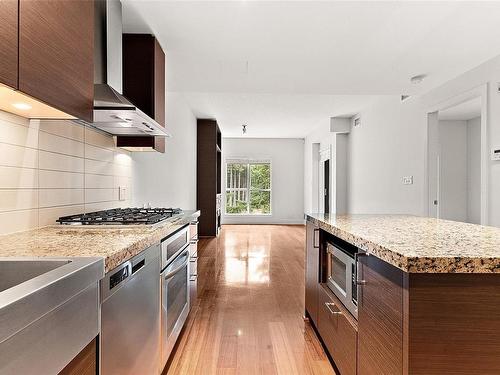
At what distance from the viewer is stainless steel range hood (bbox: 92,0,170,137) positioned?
1.85 m

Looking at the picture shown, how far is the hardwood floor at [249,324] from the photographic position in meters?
2.22

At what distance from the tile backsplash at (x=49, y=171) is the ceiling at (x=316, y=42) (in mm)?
1047

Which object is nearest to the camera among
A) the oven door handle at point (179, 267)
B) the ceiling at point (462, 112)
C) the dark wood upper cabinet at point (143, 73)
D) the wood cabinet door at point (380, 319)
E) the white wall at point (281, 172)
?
the wood cabinet door at point (380, 319)

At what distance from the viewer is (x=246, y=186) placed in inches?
436

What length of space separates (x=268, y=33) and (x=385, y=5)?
34.9 inches

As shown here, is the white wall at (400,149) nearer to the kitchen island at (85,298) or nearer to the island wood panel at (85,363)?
the kitchen island at (85,298)

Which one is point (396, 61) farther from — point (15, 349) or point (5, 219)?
point (15, 349)

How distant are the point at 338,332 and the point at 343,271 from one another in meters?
0.34

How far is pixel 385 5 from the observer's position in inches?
93.8

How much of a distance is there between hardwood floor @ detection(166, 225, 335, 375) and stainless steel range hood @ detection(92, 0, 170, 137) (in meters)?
1.56

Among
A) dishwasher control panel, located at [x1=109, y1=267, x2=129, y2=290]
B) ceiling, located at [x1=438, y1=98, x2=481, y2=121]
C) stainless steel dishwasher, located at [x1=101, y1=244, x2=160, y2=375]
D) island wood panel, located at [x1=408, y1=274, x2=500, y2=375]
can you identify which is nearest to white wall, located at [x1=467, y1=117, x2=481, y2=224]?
ceiling, located at [x1=438, y1=98, x2=481, y2=121]

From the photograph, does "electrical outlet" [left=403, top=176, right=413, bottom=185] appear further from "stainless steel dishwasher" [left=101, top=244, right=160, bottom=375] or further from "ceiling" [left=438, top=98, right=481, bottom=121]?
"stainless steel dishwasher" [left=101, top=244, right=160, bottom=375]

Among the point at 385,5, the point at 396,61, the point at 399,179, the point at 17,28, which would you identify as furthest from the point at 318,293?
the point at 399,179

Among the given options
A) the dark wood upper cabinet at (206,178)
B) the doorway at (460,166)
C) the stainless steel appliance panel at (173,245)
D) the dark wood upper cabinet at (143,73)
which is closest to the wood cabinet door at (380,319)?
the stainless steel appliance panel at (173,245)
